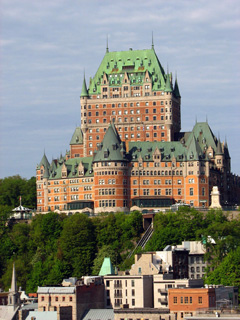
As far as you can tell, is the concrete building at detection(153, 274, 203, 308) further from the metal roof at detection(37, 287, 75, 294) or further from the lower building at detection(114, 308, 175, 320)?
the metal roof at detection(37, 287, 75, 294)

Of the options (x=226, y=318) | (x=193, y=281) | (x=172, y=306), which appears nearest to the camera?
(x=226, y=318)

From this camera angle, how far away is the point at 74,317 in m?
186

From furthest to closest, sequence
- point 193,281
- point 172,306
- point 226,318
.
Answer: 1. point 193,281
2. point 172,306
3. point 226,318

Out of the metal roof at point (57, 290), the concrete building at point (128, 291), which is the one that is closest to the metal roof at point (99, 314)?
the metal roof at point (57, 290)

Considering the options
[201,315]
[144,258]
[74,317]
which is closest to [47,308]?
[74,317]

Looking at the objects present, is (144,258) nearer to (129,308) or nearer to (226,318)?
(129,308)

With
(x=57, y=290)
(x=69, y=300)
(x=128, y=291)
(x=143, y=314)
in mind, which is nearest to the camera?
(x=143, y=314)

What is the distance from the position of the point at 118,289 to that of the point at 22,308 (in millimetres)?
15101

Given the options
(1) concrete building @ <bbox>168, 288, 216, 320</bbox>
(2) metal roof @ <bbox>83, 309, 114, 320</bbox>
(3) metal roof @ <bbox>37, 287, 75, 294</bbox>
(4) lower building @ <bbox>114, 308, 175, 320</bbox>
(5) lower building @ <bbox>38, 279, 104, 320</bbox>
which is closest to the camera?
(4) lower building @ <bbox>114, 308, 175, 320</bbox>

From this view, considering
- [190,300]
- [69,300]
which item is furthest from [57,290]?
[190,300]

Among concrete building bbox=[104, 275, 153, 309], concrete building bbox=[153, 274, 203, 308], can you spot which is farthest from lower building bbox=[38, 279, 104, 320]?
concrete building bbox=[153, 274, 203, 308]

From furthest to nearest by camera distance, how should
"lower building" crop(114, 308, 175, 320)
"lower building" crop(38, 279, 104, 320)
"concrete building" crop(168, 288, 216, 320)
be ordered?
"lower building" crop(38, 279, 104, 320) < "concrete building" crop(168, 288, 216, 320) < "lower building" crop(114, 308, 175, 320)

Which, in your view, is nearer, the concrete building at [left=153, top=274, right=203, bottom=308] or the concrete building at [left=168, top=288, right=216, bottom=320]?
the concrete building at [left=168, top=288, right=216, bottom=320]

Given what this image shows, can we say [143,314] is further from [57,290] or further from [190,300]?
[57,290]
